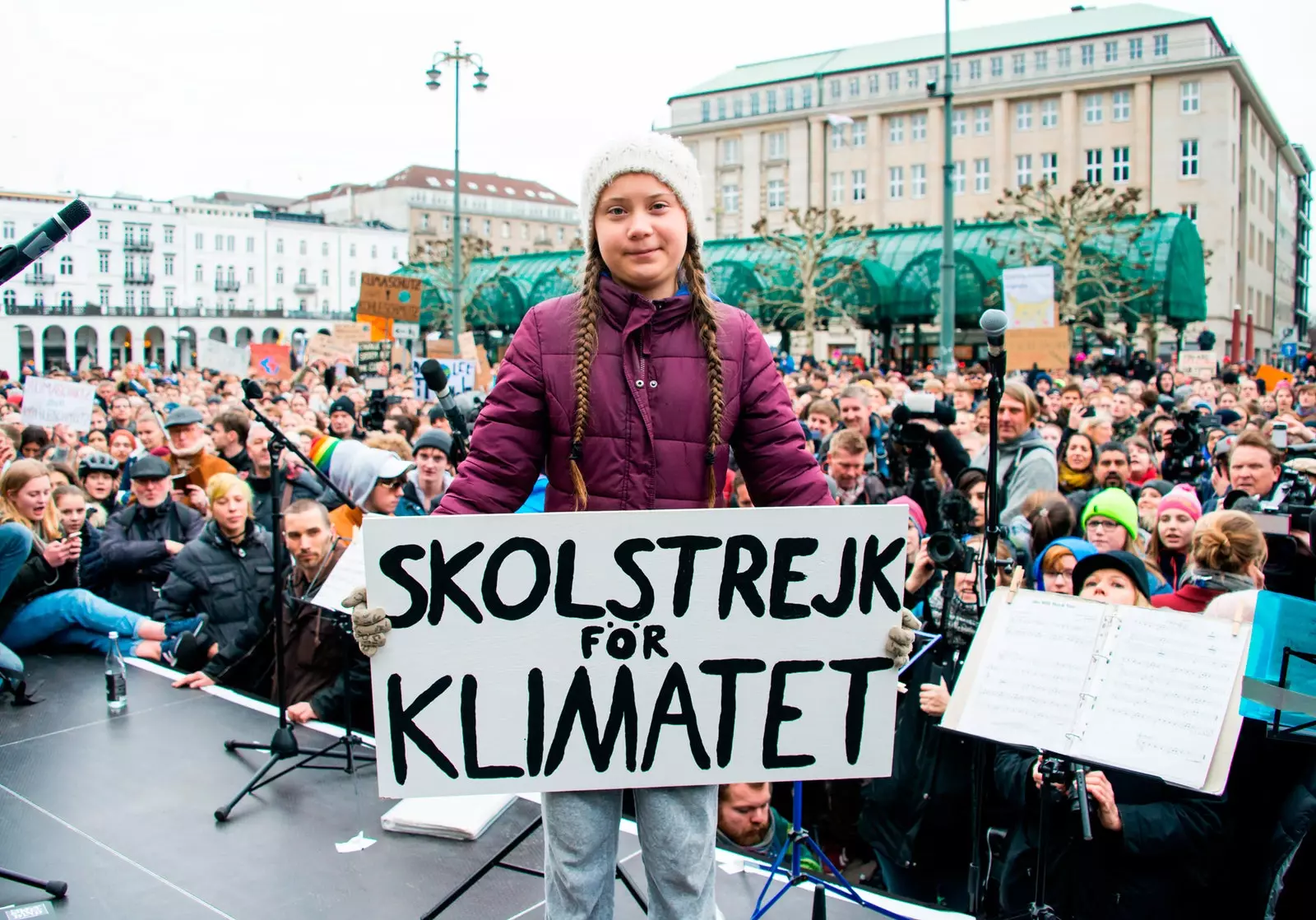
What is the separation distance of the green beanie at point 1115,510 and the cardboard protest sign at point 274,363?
16732 millimetres

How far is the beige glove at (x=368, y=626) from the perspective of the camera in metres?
2.32

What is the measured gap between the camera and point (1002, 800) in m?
4.00

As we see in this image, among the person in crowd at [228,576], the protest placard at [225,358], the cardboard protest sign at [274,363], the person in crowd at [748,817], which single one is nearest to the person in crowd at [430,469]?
the person in crowd at [228,576]

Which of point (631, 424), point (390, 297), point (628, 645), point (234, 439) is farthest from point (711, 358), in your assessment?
point (390, 297)

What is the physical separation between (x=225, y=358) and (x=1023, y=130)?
58.2 metres

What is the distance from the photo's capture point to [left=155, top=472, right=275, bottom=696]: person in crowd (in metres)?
5.73

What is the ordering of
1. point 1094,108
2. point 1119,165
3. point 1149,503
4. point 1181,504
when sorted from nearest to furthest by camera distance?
point 1181,504
point 1149,503
point 1119,165
point 1094,108

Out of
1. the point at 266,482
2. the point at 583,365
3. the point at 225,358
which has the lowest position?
the point at 266,482

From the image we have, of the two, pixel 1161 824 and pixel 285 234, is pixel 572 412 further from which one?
pixel 285 234

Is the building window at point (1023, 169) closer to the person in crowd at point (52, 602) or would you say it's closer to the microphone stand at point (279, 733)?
the person in crowd at point (52, 602)

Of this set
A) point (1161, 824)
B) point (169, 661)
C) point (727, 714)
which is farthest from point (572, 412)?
point (169, 661)

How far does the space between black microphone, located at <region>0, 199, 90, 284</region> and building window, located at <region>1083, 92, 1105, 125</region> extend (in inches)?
2665

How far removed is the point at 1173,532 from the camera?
5438 mm

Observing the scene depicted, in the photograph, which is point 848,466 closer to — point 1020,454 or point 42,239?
point 1020,454
